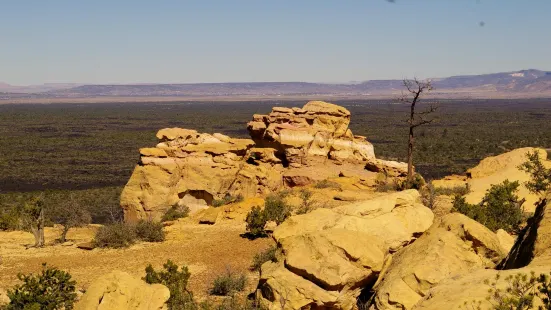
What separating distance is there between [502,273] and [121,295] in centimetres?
560

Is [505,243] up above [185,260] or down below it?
above

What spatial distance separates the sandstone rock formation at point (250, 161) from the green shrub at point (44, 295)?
12636mm

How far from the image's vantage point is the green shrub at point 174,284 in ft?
36.9

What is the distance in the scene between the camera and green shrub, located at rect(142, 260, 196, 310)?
11.3 meters

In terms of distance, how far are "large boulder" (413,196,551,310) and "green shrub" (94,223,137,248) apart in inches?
490

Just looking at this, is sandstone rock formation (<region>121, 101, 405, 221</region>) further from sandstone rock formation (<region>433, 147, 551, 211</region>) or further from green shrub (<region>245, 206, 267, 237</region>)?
green shrub (<region>245, 206, 267, 237</region>)

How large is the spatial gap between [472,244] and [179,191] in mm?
16153

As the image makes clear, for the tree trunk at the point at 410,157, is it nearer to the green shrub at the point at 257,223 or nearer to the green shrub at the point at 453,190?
the green shrub at the point at 453,190

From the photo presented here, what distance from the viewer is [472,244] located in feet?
34.2

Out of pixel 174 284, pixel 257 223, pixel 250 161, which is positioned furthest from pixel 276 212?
pixel 250 161

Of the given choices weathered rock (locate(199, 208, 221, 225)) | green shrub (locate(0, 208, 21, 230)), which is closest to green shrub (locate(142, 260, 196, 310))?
weathered rock (locate(199, 208, 221, 225))

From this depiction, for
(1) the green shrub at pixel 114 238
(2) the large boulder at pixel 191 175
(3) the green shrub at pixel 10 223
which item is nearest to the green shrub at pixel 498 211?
(2) the large boulder at pixel 191 175

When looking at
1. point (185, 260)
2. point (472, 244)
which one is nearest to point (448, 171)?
point (185, 260)

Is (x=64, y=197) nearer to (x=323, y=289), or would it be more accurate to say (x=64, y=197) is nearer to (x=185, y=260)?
(x=185, y=260)
